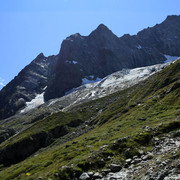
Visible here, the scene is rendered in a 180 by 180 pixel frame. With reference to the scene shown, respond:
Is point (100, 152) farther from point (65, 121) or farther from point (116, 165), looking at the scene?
point (65, 121)

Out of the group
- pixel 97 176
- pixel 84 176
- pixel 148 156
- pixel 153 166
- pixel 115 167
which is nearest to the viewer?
pixel 153 166

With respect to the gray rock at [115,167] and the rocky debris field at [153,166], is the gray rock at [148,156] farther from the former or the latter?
the gray rock at [115,167]

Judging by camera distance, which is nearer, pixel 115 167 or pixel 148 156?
pixel 148 156

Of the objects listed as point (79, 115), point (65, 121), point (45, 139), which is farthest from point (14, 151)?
point (79, 115)

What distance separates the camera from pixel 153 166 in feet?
51.9

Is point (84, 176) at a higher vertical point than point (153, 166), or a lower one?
higher

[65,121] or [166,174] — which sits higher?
[65,121]

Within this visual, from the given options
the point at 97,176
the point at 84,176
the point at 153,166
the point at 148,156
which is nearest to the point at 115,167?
the point at 97,176

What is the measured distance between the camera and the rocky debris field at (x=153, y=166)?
558 inches

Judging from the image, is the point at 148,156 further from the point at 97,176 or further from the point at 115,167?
the point at 97,176

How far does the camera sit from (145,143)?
2259 cm

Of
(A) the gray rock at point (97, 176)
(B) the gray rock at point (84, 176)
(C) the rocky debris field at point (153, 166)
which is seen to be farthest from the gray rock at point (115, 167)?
(B) the gray rock at point (84, 176)

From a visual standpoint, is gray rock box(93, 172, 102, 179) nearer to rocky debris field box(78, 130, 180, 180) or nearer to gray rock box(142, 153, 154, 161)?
rocky debris field box(78, 130, 180, 180)

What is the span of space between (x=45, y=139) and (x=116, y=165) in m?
67.7
